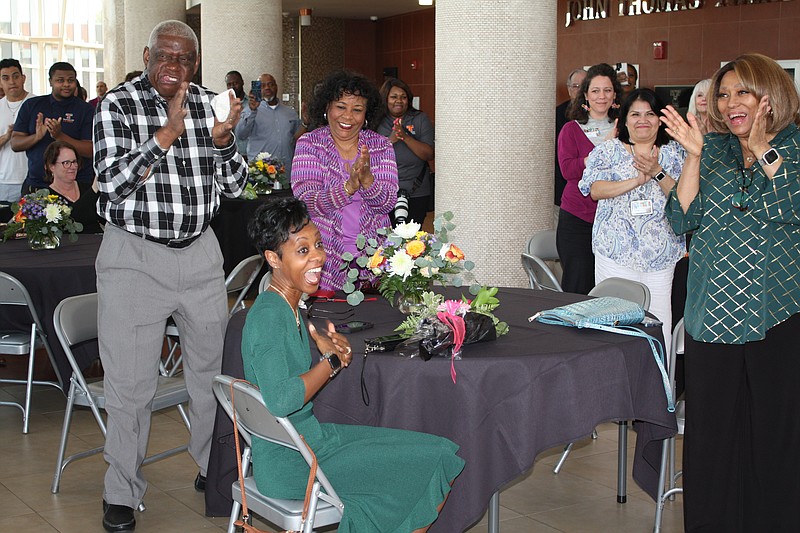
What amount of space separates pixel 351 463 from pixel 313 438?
0.15 metres

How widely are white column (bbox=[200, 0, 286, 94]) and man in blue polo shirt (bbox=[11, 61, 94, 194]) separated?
3.96 metres

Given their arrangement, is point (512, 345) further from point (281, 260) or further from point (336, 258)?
point (336, 258)

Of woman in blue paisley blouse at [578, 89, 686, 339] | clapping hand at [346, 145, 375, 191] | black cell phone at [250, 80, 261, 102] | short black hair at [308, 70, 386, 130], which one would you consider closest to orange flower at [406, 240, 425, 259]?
clapping hand at [346, 145, 375, 191]

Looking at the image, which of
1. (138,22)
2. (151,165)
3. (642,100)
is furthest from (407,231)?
(138,22)

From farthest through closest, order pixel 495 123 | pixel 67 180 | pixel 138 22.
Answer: pixel 138 22
pixel 67 180
pixel 495 123

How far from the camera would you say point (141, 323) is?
13.0 ft

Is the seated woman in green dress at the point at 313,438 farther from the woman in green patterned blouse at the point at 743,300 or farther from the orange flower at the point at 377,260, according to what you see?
the woman in green patterned blouse at the point at 743,300

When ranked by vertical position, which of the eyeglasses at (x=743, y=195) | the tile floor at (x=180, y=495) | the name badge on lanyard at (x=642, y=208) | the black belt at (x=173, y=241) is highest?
the eyeglasses at (x=743, y=195)

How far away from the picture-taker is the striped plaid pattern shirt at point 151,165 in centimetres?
378

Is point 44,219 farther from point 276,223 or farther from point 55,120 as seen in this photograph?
point 276,223

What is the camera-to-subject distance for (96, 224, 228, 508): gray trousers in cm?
393

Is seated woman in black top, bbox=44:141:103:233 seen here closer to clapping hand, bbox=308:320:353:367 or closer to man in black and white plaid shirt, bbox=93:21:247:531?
man in black and white plaid shirt, bbox=93:21:247:531

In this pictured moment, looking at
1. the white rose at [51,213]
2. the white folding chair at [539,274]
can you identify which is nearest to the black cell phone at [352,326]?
the white folding chair at [539,274]

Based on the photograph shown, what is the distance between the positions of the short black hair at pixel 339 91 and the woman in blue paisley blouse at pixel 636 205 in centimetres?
119
